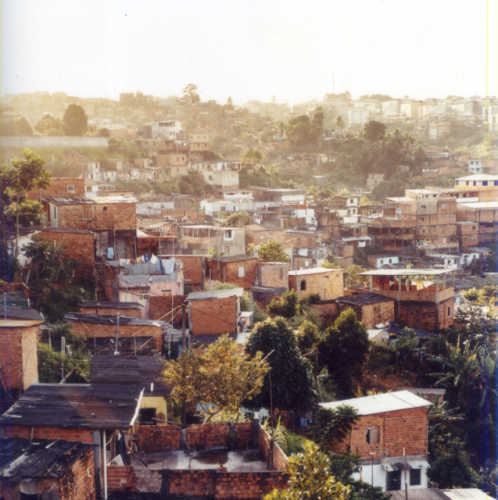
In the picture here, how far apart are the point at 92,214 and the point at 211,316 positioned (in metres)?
3.56

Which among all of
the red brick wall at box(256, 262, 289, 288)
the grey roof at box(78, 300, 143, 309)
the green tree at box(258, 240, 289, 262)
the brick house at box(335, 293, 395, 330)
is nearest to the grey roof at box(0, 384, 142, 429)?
the grey roof at box(78, 300, 143, 309)

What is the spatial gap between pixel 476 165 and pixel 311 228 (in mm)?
18091

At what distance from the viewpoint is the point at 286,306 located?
11398 mm

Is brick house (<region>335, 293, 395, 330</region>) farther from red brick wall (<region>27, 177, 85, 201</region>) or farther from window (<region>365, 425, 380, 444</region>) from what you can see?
red brick wall (<region>27, 177, 85, 201</region>)

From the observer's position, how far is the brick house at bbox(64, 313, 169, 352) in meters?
8.78

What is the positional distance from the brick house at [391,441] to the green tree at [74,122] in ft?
87.6

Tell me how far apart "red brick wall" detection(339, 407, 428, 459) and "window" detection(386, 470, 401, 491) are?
0.19 metres

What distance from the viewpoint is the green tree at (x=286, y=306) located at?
448 inches

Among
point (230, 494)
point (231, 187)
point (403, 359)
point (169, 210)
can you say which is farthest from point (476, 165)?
point (230, 494)

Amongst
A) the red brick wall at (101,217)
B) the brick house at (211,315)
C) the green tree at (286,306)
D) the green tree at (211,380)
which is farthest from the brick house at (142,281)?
the green tree at (211,380)

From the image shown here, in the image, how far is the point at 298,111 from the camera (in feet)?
228

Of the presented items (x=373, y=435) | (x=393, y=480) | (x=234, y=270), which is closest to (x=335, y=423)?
(x=373, y=435)

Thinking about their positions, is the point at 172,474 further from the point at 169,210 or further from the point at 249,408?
the point at 169,210

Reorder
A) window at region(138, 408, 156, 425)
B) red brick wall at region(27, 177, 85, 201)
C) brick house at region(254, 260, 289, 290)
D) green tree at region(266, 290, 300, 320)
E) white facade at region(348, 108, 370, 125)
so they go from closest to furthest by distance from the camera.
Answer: window at region(138, 408, 156, 425) → green tree at region(266, 290, 300, 320) → brick house at region(254, 260, 289, 290) → red brick wall at region(27, 177, 85, 201) → white facade at region(348, 108, 370, 125)
